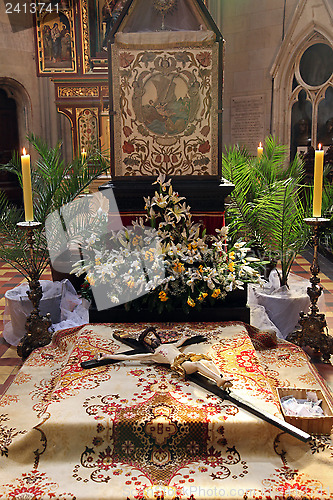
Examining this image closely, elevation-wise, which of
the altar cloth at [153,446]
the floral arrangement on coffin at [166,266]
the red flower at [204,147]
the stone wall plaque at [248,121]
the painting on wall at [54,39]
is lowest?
the altar cloth at [153,446]

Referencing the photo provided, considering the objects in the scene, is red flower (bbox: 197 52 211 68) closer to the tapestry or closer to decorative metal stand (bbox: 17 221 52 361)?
the tapestry

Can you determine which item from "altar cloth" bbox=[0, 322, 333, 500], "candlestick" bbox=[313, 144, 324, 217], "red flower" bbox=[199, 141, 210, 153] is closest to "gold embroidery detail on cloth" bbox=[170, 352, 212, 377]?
"altar cloth" bbox=[0, 322, 333, 500]

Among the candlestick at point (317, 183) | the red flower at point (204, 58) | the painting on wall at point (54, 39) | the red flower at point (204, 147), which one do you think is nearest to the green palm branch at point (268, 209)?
the candlestick at point (317, 183)

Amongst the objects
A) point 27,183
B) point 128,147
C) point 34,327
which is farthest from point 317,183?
point 34,327

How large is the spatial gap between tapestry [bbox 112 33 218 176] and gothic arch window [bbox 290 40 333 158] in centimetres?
566

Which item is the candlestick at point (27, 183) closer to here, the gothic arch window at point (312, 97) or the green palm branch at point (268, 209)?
the green palm branch at point (268, 209)

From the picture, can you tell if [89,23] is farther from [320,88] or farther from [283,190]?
[283,190]

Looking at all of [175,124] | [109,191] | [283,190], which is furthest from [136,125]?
[283,190]

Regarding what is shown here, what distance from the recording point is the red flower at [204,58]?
13.0 feet

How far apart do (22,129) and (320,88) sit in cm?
615

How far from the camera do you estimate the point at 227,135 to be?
10.4m

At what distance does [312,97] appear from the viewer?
9242mm

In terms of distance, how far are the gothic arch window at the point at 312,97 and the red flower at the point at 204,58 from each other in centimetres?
563

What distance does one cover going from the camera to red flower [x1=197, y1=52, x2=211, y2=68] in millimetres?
3947
